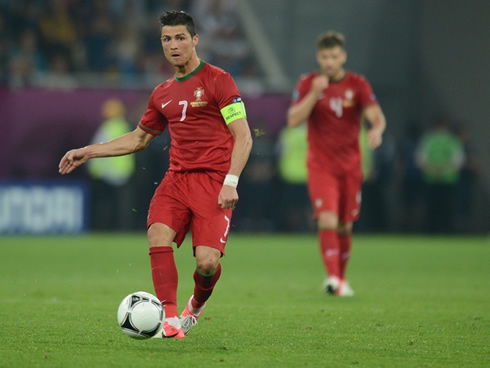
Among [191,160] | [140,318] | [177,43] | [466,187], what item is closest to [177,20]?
[177,43]

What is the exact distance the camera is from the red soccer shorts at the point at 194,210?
6.30 meters

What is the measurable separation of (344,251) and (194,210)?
3.81 metres

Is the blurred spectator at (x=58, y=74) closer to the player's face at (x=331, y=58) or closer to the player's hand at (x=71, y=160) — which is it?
the player's face at (x=331, y=58)

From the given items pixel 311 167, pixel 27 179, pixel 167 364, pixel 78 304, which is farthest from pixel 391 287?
pixel 27 179

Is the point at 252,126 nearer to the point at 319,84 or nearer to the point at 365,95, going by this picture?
the point at 365,95

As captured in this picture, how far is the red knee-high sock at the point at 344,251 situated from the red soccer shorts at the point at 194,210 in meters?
3.62

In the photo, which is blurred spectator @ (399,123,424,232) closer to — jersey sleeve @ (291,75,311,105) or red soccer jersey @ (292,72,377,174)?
red soccer jersey @ (292,72,377,174)

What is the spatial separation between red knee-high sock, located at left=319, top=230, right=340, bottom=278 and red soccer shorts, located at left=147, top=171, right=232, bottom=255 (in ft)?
10.6

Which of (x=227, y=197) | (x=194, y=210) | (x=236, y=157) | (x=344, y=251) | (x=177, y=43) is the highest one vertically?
(x=177, y=43)

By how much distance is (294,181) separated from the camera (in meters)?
18.3

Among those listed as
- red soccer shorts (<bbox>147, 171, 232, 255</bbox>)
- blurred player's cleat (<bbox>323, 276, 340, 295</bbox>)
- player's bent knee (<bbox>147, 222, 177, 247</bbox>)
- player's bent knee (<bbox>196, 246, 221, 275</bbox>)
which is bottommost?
blurred player's cleat (<bbox>323, 276, 340, 295</bbox>)

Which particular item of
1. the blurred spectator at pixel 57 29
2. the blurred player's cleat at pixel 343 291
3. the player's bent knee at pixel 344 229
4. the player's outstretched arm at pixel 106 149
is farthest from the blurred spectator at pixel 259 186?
the player's outstretched arm at pixel 106 149

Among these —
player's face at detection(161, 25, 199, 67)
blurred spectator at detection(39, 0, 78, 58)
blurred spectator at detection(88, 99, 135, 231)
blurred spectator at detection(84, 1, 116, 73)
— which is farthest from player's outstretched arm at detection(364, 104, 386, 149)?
blurred spectator at detection(39, 0, 78, 58)

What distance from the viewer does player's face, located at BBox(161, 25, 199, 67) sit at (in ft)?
20.7
